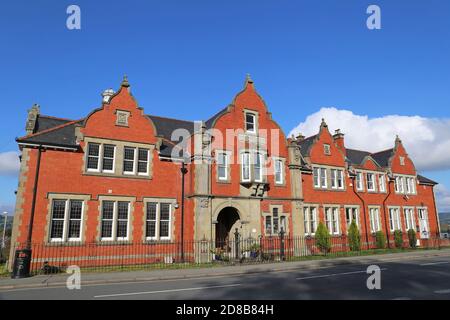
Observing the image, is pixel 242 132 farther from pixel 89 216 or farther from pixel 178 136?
pixel 89 216

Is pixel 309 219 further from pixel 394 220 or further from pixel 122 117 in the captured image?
pixel 122 117

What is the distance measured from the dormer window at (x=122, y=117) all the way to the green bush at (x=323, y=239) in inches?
744

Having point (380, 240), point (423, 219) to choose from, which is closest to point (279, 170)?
point (380, 240)

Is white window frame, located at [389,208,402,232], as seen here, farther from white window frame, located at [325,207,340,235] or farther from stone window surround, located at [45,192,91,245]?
stone window surround, located at [45,192,91,245]

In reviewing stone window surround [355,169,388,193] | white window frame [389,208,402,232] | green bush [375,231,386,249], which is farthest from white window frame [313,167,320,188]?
white window frame [389,208,402,232]

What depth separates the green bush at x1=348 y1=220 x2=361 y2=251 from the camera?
30.9 metres

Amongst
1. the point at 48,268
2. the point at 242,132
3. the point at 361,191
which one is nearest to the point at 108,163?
the point at 48,268

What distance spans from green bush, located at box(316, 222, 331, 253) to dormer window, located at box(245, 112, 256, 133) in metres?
10.7

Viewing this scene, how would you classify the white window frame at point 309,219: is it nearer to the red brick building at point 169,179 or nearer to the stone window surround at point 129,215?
the red brick building at point 169,179

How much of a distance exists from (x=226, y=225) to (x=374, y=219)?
18253 millimetres

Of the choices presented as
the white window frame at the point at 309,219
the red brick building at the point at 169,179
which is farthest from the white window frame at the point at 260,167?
the white window frame at the point at 309,219

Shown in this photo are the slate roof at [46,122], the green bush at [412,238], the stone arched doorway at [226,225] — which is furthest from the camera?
the green bush at [412,238]

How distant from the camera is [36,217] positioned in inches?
765

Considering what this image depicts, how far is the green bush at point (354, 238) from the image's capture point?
1216 inches
